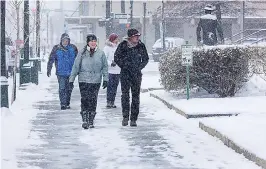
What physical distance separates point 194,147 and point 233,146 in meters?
0.64

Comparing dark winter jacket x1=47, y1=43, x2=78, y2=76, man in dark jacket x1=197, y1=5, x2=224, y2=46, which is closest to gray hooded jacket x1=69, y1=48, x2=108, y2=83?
dark winter jacket x1=47, y1=43, x2=78, y2=76

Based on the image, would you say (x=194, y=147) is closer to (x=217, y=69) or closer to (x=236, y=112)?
(x=236, y=112)

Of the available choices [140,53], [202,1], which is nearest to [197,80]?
[140,53]

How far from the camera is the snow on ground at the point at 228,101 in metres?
13.3

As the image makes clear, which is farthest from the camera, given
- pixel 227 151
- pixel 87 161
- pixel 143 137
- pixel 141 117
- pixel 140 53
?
pixel 141 117

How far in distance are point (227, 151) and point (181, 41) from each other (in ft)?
132

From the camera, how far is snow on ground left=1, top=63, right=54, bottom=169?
30.3 ft

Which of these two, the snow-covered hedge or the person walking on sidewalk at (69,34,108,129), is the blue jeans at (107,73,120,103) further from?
the person walking on sidewalk at (69,34,108,129)

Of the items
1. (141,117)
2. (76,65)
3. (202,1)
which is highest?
(202,1)

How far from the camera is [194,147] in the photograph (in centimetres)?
980

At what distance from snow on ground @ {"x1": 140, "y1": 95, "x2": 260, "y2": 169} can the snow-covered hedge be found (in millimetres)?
2175

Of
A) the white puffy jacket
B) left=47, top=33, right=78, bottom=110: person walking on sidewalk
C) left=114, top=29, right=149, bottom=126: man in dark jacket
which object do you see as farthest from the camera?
the white puffy jacket

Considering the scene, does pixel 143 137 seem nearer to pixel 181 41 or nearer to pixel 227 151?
pixel 227 151

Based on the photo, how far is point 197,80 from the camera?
625 inches
